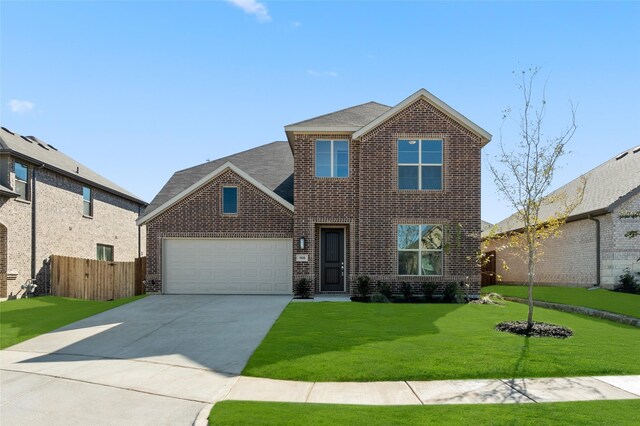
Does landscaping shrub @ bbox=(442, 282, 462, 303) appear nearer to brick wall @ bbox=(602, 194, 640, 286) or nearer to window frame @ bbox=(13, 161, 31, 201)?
brick wall @ bbox=(602, 194, 640, 286)

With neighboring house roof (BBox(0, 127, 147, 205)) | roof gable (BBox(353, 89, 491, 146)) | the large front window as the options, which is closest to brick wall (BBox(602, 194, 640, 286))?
roof gable (BBox(353, 89, 491, 146))

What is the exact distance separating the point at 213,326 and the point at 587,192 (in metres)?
19.3

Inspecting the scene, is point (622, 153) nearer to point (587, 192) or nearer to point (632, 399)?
point (587, 192)

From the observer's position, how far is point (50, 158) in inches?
904

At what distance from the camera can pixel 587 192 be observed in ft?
76.7

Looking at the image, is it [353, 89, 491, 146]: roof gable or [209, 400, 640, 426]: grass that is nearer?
[209, 400, 640, 426]: grass

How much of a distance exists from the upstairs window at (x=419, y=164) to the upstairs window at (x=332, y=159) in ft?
6.43

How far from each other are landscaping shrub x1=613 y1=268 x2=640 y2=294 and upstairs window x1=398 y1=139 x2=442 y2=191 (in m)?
8.11

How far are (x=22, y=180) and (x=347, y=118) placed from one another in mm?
13393

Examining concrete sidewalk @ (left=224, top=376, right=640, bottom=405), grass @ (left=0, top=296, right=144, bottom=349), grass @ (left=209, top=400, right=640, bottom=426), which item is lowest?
grass @ (left=0, top=296, right=144, bottom=349)

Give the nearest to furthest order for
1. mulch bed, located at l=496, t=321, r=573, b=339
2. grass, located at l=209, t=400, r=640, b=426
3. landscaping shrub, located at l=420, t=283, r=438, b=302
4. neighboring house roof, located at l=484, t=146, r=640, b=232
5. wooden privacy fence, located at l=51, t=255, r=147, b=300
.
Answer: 1. grass, located at l=209, t=400, r=640, b=426
2. mulch bed, located at l=496, t=321, r=573, b=339
3. landscaping shrub, located at l=420, t=283, r=438, b=302
4. neighboring house roof, located at l=484, t=146, r=640, b=232
5. wooden privacy fence, located at l=51, t=255, r=147, b=300

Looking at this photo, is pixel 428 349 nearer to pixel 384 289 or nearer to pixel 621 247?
pixel 384 289

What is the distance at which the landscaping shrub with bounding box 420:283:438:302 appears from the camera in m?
16.9

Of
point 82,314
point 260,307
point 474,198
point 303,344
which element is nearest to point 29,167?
point 82,314
